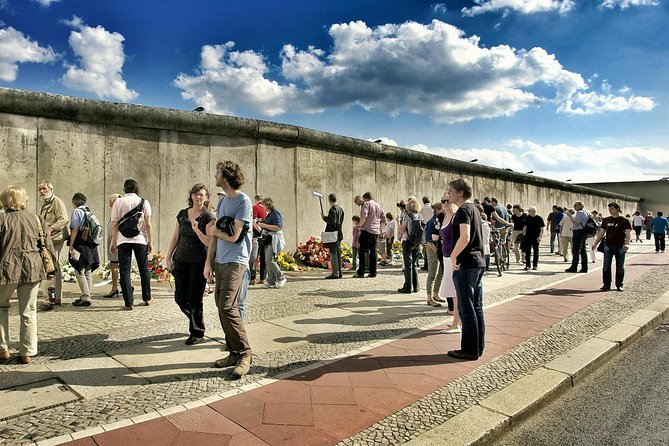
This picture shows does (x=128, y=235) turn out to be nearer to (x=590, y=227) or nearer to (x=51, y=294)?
(x=51, y=294)

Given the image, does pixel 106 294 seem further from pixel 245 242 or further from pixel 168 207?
pixel 245 242

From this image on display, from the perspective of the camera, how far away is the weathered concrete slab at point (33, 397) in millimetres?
3234

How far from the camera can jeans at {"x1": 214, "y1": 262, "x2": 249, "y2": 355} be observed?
394cm

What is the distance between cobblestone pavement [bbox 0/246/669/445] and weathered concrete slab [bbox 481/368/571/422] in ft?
0.38

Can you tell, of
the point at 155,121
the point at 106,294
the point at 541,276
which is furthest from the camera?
the point at 541,276

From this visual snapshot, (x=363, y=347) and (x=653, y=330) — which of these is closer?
(x=363, y=347)

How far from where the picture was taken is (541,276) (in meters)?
10.7

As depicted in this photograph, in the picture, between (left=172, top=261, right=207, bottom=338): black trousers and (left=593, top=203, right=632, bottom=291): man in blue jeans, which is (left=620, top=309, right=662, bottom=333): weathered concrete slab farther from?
(left=172, top=261, right=207, bottom=338): black trousers

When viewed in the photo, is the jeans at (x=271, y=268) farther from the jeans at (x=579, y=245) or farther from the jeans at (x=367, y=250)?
the jeans at (x=579, y=245)

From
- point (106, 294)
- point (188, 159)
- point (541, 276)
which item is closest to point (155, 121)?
point (188, 159)

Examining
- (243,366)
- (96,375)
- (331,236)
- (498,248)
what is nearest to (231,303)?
(243,366)

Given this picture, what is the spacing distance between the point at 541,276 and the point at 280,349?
318 inches

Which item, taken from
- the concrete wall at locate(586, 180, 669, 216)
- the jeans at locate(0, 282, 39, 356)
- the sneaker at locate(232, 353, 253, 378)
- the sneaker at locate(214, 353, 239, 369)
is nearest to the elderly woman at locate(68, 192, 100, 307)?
the jeans at locate(0, 282, 39, 356)

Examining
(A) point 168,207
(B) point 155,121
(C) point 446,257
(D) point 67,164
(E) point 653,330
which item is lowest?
(E) point 653,330
